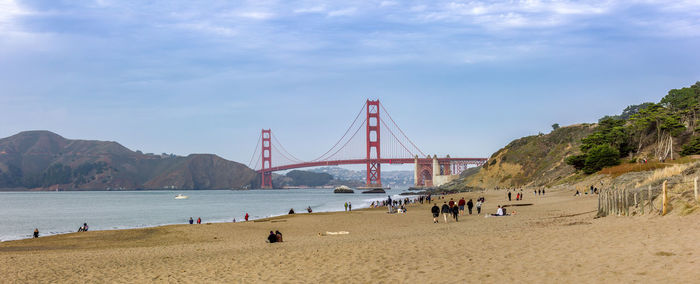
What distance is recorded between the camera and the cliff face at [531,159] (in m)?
76.6

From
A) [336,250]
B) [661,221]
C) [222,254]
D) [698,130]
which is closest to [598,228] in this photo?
[661,221]

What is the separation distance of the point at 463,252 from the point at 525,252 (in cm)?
131

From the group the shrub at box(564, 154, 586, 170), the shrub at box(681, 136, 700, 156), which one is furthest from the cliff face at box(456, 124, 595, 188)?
the shrub at box(681, 136, 700, 156)

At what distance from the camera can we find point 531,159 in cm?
8400

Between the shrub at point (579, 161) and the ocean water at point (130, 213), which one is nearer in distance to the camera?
the ocean water at point (130, 213)

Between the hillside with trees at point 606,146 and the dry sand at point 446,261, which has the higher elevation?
the hillside with trees at point 606,146

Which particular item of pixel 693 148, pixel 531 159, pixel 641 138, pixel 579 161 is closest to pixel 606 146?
pixel 579 161

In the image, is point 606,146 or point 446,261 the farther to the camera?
point 606,146

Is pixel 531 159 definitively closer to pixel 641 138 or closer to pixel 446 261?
pixel 641 138

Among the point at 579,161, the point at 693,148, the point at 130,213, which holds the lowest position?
the point at 130,213

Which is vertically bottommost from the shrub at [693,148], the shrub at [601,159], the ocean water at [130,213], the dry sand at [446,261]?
the ocean water at [130,213]

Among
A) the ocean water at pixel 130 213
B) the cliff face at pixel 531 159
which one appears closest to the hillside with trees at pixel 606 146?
the cliff face at pixel 531 159

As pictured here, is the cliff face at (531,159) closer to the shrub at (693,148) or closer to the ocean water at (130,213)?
the shrub at (693,148)

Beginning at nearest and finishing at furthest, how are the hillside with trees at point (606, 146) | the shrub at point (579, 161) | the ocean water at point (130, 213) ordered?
the ocean water at point (130, 213) → the hillside with trees at point (606, 146) → the shrub at point (579, 161)
